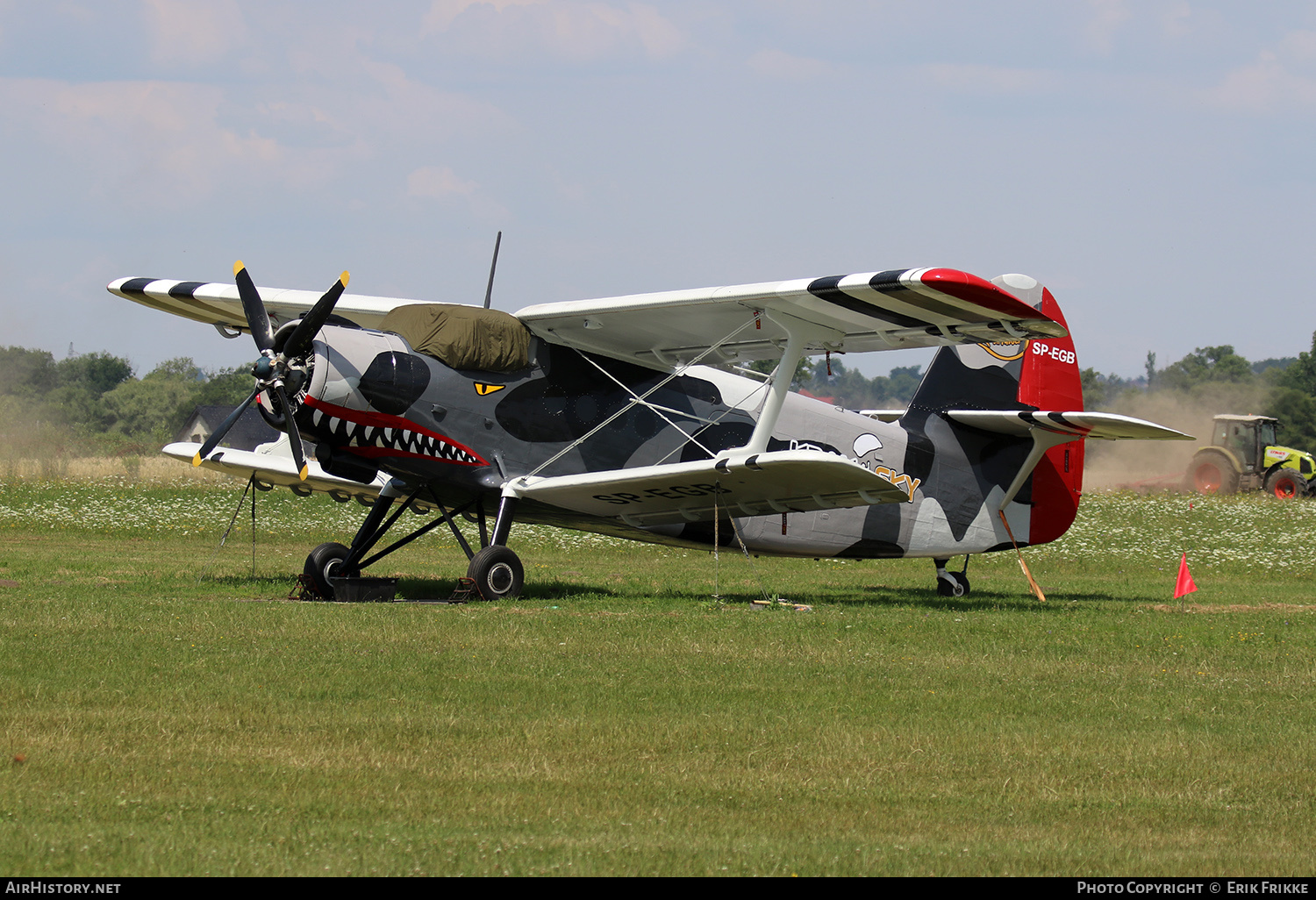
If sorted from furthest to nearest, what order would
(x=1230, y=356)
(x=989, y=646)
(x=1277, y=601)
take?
(x=1230, y=356), (x=1277, y=601), (x=989, y=646)

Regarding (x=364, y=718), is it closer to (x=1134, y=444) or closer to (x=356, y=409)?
(x=356, y=409)

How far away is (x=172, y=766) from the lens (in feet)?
19.3

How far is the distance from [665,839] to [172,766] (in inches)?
99.8

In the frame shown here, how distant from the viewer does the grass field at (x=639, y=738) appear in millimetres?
4832

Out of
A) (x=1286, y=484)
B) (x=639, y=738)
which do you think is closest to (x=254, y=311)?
(x=639, y=738)

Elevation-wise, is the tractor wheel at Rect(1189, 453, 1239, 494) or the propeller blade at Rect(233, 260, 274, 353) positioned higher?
the propeller blade at Rect(233, 260, 274, 353)

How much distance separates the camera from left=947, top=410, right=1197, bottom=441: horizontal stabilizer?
44.1 ft

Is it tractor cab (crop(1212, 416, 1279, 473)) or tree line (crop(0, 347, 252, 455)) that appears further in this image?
tree line (crop(0, 347, 252, 455))

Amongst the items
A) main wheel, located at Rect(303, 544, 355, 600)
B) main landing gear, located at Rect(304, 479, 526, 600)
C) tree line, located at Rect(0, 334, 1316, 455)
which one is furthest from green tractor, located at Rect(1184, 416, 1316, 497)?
main wheel, located at Rect(303, 544, 355, 600)

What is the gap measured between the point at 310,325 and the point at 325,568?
11.0ft

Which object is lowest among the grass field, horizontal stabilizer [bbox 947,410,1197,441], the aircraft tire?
the aircraft tire

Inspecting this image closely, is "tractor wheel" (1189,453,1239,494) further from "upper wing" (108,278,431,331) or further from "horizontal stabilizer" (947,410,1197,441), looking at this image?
"upper wing" (108,278,431,331)

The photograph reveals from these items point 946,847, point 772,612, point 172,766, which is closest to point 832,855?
point 946,847

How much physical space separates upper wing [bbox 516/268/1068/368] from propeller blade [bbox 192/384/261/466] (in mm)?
3159
